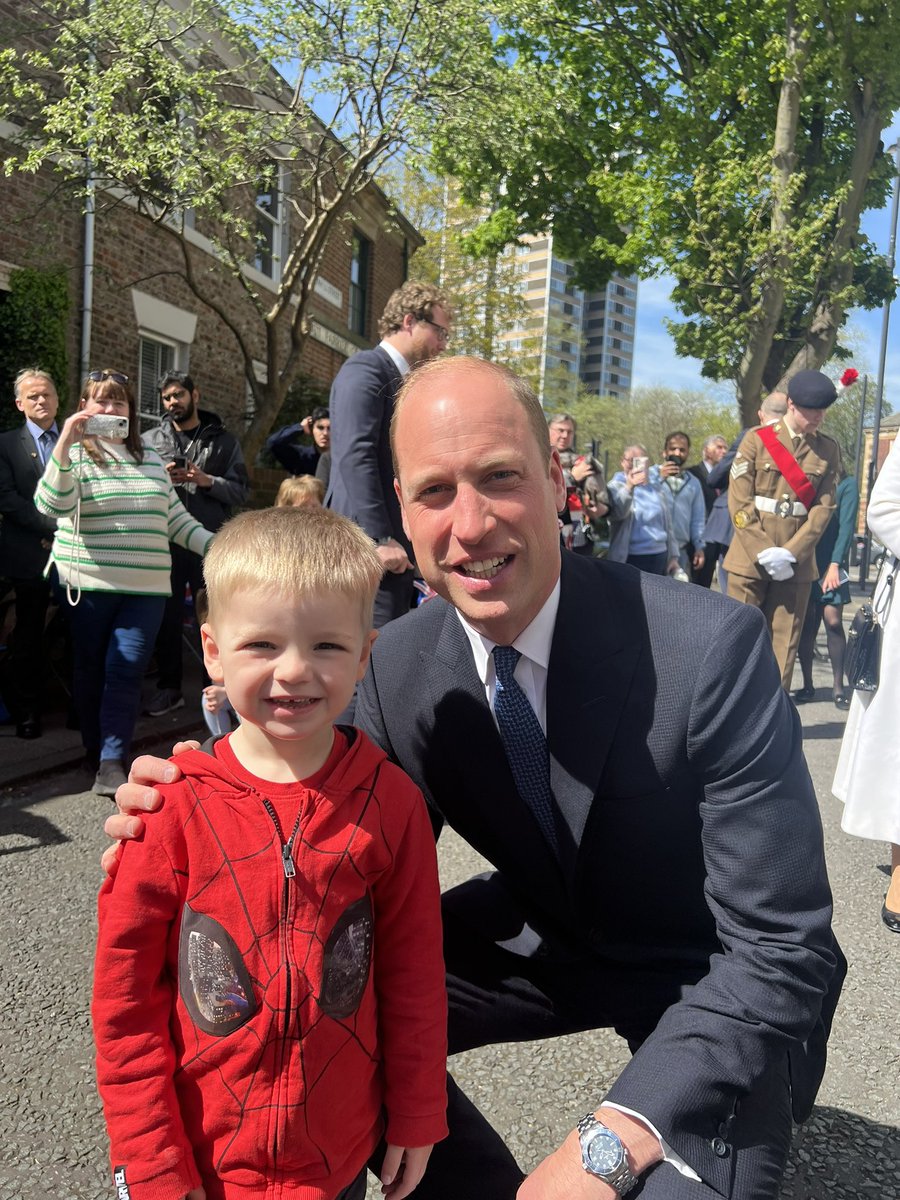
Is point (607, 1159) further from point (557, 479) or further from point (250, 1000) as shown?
point (557, 479)

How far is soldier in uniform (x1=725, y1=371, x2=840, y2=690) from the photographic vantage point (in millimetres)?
6484

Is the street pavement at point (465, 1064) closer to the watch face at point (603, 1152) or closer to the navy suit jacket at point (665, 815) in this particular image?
the navy suit jacket at point (665, 815)

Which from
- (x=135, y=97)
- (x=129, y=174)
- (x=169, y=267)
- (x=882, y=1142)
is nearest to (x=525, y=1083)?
(x=882, y=1142)

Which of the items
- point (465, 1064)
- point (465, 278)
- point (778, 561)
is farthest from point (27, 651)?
point (465, 278)

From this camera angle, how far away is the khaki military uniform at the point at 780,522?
6.51 metres

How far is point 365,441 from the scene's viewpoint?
174 inches

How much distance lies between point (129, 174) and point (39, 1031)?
8.76 meters

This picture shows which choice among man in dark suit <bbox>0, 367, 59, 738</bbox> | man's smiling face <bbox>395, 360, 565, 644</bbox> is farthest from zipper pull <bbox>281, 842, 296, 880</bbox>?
man in dark suit <bbox>0, 367, 59, 738</bbox>

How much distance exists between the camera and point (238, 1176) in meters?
1.58

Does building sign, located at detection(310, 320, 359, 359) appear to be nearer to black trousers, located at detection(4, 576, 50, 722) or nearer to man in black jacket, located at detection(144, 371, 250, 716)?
man in black jacket, located at detection(144, 371, 250, 716)

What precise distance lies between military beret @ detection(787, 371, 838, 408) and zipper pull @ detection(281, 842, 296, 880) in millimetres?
5377

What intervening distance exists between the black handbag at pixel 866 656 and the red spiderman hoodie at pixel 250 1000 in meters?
2.94

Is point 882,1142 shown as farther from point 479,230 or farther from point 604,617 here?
point 479,230

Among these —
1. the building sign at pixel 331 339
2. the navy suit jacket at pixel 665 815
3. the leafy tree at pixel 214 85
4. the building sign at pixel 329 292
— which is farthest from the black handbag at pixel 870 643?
the building sign at pixel 329 292
